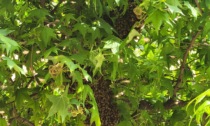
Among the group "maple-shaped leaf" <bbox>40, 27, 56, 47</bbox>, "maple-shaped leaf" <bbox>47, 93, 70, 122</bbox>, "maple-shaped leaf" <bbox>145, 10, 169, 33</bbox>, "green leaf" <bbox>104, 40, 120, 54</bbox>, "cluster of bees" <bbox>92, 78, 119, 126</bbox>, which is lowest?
"cluster of bees" <bbox>92, 78, 119, 126</bbox>

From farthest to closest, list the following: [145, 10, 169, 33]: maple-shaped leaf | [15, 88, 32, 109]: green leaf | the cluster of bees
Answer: the cluster of bees
[15, 88, 32, 109]: green leaf
[145, 10, 169, 33]: maple-shaped leaf

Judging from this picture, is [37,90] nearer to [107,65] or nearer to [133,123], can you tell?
[107,65]

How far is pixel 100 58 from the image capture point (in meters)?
1.22

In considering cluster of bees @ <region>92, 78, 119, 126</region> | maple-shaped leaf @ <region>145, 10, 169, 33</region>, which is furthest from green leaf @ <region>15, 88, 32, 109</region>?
maple-shaped leaf @ <region>145, 10, 169, 33</region>

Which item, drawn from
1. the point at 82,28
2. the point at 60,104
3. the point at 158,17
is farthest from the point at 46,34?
the point at 158,17

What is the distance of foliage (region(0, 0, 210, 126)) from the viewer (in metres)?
1.26

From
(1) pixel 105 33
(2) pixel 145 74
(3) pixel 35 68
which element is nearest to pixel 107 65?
(1) pixel 105 33

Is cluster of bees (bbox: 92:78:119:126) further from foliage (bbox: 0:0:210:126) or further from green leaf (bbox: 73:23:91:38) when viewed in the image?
green leaf (bbox: 73:23:91:38)

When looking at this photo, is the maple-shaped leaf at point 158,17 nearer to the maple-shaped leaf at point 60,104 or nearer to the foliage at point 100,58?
the foliage at point 100,58

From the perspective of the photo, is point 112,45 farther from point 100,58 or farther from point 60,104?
point 60,104

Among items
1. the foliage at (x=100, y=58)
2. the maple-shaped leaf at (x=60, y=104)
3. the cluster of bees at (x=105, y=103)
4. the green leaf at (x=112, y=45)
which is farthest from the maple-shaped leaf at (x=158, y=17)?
the cluster of bees at (x=105, y=103)

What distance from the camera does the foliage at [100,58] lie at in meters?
1.26

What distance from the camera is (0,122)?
1452 mm

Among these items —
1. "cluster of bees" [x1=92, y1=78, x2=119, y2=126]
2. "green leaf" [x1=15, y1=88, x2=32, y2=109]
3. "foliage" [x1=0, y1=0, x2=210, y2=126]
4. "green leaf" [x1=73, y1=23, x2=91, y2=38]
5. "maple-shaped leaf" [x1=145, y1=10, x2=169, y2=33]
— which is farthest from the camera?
"cluster of bees" [x1=92, y1=78, x2=119, y2=126]
